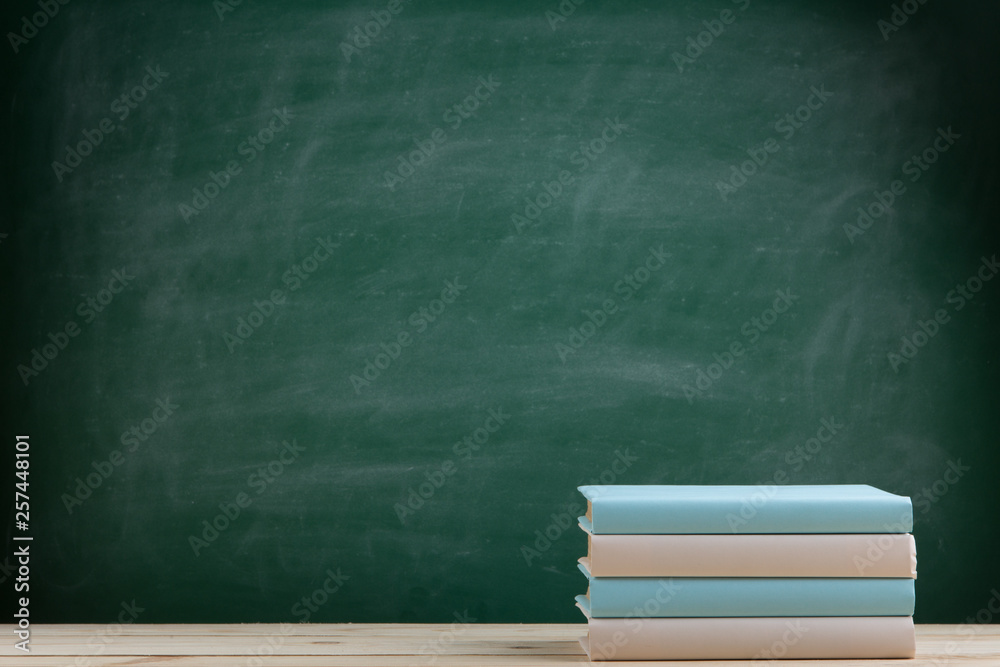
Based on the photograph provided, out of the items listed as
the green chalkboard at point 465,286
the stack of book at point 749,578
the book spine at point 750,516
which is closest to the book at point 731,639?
the stack of book at point 749,578

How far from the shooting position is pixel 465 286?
2.24m

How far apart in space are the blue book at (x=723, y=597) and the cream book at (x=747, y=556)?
1cm

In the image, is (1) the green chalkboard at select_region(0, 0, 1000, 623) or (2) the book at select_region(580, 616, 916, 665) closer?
(2) the book at select_region(580, 616, 916, 665)

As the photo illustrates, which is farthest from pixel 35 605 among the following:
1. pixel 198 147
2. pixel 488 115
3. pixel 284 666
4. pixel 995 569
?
pixel 995 569

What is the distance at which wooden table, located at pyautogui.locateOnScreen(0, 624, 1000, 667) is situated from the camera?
1697mm

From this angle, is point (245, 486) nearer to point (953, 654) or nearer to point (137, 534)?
point (137, 534)

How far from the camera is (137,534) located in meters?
2.19

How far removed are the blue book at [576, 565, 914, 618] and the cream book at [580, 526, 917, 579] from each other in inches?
0.5

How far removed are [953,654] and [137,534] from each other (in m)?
1.68

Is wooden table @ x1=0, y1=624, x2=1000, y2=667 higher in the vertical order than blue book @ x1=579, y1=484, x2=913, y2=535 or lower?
lower

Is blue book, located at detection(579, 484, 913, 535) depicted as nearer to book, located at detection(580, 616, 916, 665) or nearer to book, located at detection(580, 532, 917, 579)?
book, located at detection(580, 532, 917, 579)

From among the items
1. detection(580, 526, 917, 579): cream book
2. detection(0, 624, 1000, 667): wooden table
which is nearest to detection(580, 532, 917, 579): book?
detection(580, 526, 917, 579): cream book

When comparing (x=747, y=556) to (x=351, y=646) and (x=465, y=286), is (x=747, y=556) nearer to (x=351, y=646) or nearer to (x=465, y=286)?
(x=351, y=646)

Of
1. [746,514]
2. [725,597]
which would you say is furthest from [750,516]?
[725,597]
